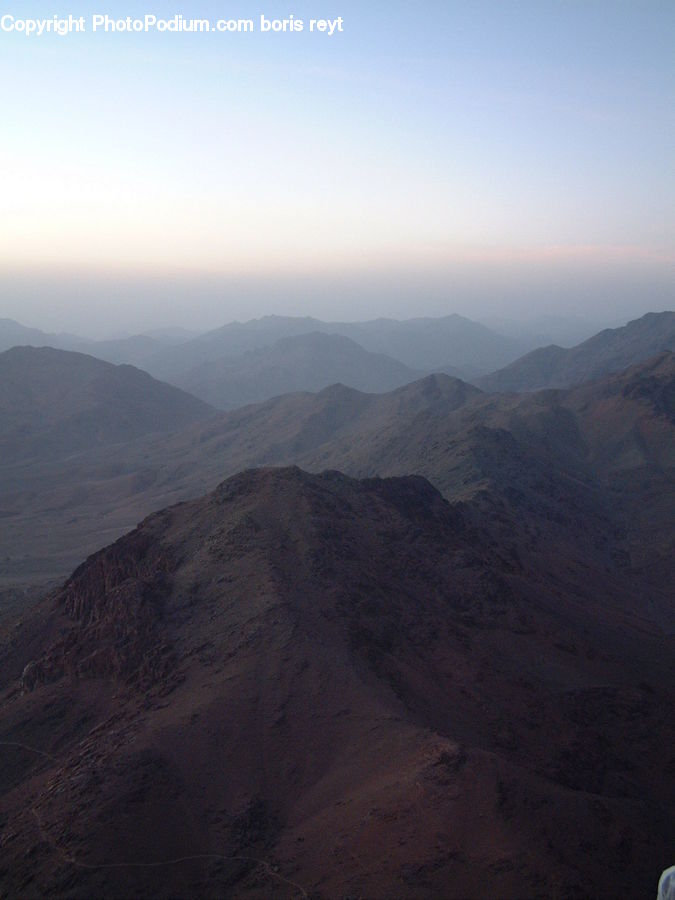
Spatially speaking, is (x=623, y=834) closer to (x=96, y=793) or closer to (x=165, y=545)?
(x=96, y=793)

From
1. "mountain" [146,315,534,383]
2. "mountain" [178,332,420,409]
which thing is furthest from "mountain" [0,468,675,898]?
"mountain" [146,315,534,383]

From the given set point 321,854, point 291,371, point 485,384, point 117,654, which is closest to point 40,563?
point 117,654

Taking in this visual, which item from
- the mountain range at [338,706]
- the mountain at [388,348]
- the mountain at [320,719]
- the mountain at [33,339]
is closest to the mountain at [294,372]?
the mountain at [388,348]

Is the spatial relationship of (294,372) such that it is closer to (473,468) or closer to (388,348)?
(388,348)

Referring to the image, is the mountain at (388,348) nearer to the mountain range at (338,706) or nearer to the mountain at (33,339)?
the mountain at (33,339)

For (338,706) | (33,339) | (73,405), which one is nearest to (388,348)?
(33,339)

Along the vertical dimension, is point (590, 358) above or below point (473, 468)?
above

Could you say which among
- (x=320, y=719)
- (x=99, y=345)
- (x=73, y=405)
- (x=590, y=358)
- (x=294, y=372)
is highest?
(x=99, y=345)
